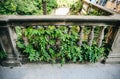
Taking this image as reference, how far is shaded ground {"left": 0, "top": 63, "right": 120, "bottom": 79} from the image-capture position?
3.28 metres

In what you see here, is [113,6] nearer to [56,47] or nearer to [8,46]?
[56,47]

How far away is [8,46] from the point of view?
10.4 feet

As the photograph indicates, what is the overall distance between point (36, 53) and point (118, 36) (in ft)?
5.95

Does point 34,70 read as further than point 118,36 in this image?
Yes

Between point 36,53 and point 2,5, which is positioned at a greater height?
point 2,5

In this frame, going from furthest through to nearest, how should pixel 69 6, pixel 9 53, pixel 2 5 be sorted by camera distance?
pixel 69 6
pixel 2 5
pixel 9 53

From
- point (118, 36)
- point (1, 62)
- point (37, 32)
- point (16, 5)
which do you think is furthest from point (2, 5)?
point (118, 36)

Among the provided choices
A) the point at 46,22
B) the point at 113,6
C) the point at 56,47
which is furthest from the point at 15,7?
the point at 113,6

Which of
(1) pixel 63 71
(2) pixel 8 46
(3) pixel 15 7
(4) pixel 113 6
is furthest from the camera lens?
(4) pixel 113 6

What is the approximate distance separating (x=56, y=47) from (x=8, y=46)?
105cm

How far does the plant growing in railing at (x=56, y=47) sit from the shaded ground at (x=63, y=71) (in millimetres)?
163

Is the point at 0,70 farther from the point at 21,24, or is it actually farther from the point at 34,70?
the point at 21,24

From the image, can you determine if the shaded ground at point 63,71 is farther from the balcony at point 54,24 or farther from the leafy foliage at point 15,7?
the leafy foliage at point 15,7

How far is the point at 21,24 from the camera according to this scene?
2885mm
